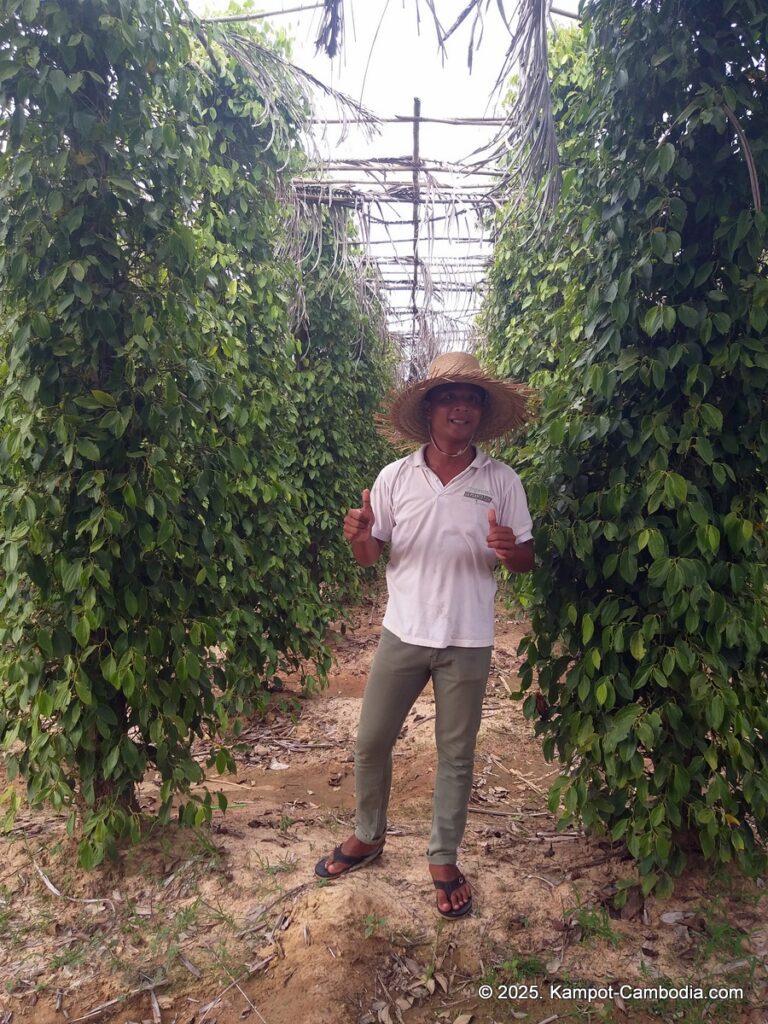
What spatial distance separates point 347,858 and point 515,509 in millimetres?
1477

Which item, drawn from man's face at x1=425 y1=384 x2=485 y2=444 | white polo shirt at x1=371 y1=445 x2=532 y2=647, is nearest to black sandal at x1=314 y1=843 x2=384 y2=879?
white polo shirt at x1=371 y1=445 x2=532 y2=647

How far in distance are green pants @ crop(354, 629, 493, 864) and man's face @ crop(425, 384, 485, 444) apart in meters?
0.76

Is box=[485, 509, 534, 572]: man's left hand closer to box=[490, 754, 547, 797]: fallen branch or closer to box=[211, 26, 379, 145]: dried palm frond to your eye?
box=[490, 754, 547, 797]: fallen branch

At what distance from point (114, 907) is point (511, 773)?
7.45 ft

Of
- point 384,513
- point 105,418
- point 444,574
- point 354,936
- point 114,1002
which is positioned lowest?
point 114,1002

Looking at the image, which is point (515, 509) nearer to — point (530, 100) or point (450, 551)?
A: point (450, 551)

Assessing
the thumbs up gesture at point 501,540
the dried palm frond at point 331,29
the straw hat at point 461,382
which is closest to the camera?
the dried palm frond at point 331,29

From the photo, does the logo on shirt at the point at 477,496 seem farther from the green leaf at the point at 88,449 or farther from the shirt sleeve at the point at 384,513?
the green leaf at the point at 88,449

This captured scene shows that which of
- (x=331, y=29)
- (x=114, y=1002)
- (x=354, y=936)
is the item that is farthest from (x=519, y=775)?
(x=331, y=29)

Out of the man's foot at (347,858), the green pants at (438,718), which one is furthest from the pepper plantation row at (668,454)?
the man's foot at (347,858)

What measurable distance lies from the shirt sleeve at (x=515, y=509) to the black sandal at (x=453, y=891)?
4.15ft

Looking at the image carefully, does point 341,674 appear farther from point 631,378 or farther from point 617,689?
point 631,378

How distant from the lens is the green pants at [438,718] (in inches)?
100

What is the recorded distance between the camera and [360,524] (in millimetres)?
2617
